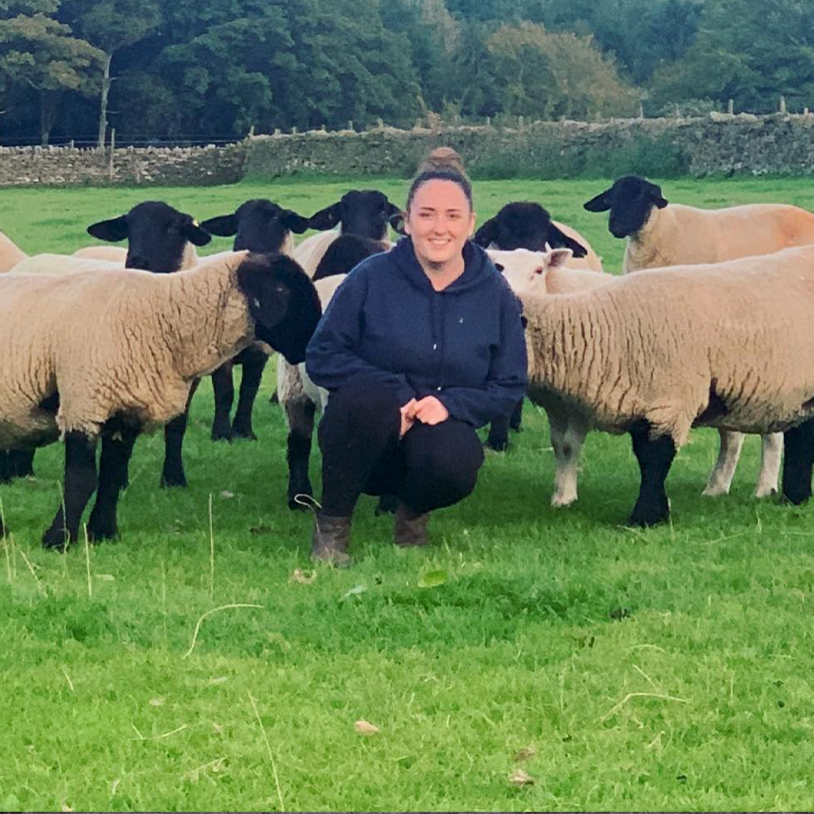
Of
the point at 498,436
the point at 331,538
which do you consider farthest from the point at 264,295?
the point at 498,436

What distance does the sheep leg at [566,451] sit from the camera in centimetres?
804

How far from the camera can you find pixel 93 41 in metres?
65.3

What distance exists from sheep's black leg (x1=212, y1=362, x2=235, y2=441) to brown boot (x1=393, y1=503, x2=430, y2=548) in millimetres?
3834

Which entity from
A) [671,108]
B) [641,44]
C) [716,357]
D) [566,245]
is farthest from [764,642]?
[641,44]

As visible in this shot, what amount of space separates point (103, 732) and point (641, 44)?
83956 mm

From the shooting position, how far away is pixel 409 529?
6.81 meters

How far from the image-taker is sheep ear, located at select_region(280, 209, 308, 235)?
10930 millimetres

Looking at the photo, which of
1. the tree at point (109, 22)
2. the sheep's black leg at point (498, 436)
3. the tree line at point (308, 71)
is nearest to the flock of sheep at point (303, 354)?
the sheep's black leg at point (498, 436)

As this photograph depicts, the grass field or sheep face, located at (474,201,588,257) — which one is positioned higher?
sheep face, located at (474,201,588,257)

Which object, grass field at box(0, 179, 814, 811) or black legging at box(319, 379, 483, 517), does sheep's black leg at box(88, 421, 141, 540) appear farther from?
black legging at box(319, 379, 483, 517)

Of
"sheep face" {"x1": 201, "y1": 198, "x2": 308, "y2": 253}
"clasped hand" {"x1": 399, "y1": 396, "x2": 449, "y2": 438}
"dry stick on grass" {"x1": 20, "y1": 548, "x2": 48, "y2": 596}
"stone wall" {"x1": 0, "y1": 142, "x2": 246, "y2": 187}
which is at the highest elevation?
"sheep face" {"x1": 201, "y1": 198, "x2": 308, "y2": 253}

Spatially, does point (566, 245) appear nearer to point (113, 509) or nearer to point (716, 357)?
point (716, 357)

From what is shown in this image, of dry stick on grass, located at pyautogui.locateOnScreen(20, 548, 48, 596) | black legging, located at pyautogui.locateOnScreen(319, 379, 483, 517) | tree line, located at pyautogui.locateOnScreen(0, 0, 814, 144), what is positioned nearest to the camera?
dry stick on grass, located at pyautogui.locateOnScreen(20, 548, 48, 596)

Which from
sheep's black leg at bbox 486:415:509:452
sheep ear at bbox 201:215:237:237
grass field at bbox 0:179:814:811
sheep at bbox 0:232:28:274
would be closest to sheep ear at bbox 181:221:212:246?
sheep ear at bbox 201:215:237:237
